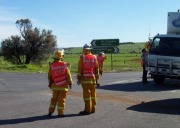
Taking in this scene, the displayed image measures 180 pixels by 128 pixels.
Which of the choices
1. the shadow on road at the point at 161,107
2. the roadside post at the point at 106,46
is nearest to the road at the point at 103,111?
the shadow on road at the point at 161,107

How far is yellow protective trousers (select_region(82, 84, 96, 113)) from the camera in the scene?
37.4 feet

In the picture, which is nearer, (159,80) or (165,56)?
(165,56)

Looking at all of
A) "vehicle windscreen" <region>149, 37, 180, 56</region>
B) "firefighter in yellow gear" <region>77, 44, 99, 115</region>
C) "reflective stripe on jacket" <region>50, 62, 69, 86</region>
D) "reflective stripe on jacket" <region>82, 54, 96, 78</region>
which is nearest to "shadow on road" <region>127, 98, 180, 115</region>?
"firefighter in yellow gear" <region>77, 44, 99, 115</region>

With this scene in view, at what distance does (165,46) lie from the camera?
19.8 metres

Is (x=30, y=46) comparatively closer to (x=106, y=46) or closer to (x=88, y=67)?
(x=106, y=46)

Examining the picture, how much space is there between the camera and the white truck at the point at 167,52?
1934 cm

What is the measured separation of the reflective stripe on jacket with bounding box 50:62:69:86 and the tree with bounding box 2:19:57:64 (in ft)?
173

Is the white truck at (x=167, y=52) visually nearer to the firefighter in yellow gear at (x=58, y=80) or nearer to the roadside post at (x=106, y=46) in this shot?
the firefighter in yellow gear at (x=58, y=80)

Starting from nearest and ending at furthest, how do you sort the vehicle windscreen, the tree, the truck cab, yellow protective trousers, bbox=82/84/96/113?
yellow protective trousers, bbox=82/84/96/113, the truck cab, the vehicle windscreen, the tree

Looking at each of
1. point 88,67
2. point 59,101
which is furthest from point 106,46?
point 59,101

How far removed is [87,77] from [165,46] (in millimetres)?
9035

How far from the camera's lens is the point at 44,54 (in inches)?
2530

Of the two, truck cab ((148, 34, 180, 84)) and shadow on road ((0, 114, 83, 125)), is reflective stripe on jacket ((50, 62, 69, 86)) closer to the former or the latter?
shadow on road ((0, 114, 83, 125))

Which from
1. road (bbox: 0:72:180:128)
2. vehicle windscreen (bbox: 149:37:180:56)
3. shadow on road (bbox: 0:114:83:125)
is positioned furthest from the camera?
vehicle windscreen (bbox: 149:37:180:56)
